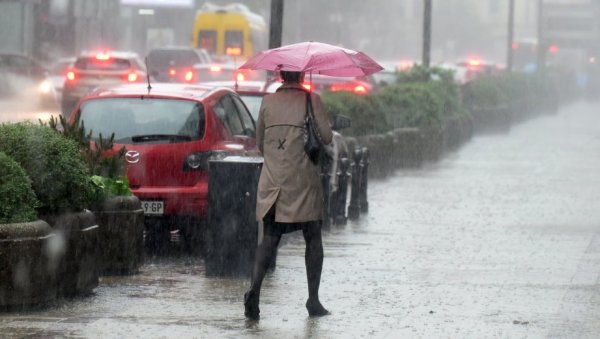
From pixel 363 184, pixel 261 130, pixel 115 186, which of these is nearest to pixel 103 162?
pixel 115 186

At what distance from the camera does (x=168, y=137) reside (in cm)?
1314

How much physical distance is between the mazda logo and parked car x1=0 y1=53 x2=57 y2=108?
25388mm

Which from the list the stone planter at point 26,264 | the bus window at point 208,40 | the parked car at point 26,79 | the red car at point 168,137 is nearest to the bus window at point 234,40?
the bus window at point 208,40

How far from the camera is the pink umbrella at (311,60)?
10.0 meters

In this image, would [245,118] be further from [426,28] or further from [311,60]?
[426,28]

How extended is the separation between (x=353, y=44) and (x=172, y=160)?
7805cm

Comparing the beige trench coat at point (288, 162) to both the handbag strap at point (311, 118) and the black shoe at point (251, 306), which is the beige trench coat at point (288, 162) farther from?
the black shoe at point (251, 306)

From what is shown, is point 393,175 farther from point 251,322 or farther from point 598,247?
point 251,322

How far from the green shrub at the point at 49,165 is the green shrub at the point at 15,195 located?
309 millimetres

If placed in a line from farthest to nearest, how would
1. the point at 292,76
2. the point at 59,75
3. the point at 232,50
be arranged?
the point at 232,50
the point at 59,75
the point at 292,76

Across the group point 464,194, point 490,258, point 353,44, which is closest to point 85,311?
point 490,258

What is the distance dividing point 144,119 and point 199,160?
694 millimetres

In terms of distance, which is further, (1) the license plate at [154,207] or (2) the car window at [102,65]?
(2) the car window at [102,65]

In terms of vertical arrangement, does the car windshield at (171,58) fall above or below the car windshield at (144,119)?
above
